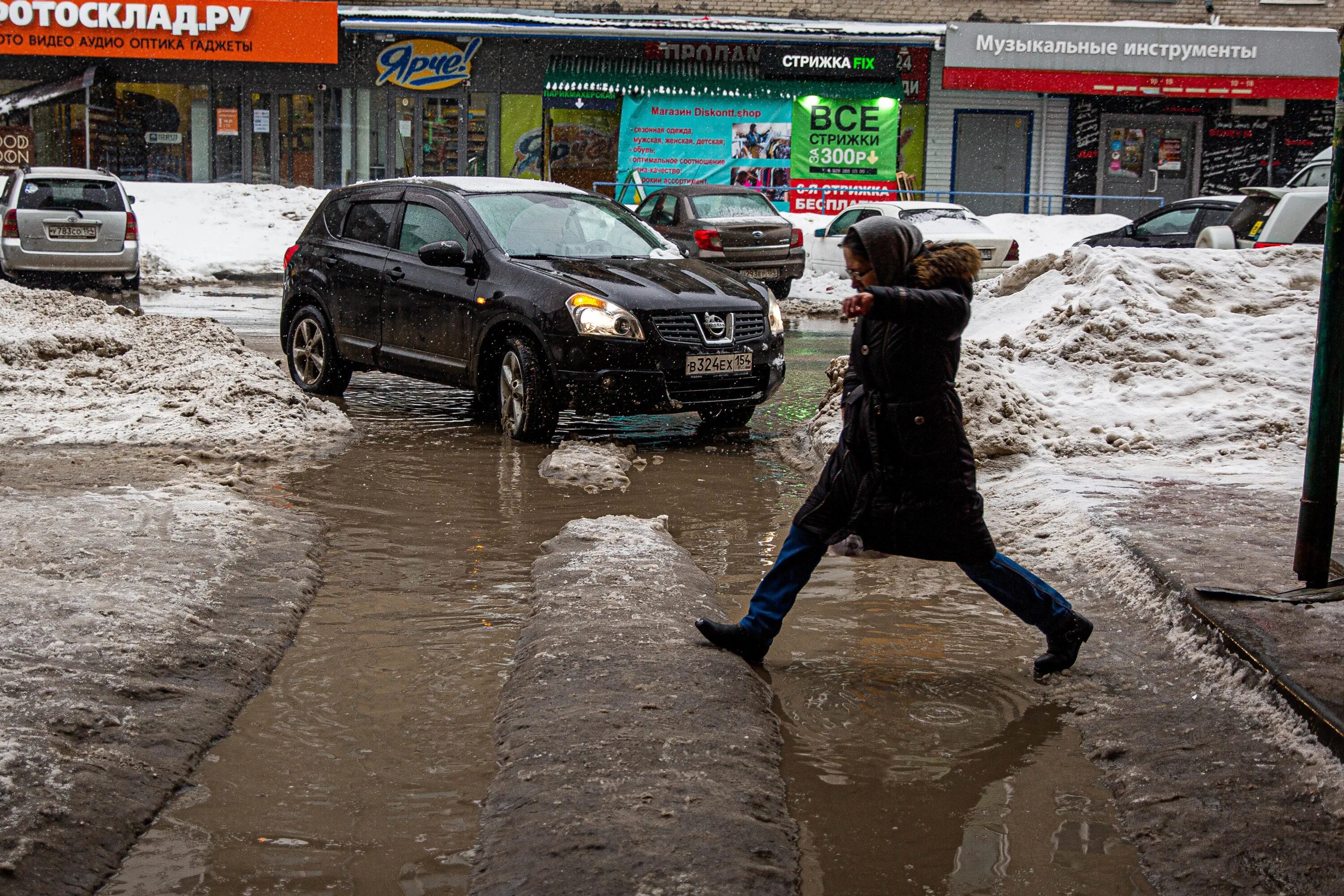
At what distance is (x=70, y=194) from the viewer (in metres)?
20.6

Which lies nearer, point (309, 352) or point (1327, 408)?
point (1327, 408)

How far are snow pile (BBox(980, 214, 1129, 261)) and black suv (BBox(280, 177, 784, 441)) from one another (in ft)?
61.1

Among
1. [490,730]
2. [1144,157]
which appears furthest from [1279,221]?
[1144,157]

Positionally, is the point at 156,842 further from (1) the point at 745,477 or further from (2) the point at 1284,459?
(2) the point at 1284,459

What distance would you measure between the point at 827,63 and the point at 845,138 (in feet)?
5.47

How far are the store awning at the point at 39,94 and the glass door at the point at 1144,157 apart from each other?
2186 cm

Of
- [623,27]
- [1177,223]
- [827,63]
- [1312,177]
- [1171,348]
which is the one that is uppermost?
[623,27]

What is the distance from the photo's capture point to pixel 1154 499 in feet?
23.0

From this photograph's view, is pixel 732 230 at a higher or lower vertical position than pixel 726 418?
higher

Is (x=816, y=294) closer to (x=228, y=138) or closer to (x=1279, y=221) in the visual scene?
(x=1279, y=221)

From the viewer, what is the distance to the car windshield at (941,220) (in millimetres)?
21734

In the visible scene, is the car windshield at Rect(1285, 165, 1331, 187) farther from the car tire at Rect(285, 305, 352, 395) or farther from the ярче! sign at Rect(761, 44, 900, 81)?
the ярче! sign at Rect(761, 44, 900, 81)

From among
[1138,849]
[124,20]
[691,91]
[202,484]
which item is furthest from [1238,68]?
[1138,849]

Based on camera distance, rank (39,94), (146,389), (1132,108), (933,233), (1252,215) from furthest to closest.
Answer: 1. (1132,108)
2. (39,94)
3. (933,233)
4. (1252,215)
5. (146,389)
